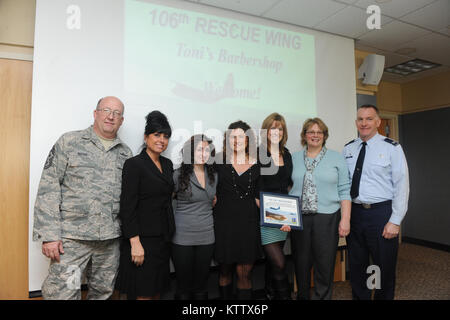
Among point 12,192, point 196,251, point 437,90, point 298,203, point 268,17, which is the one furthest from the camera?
point 437,90

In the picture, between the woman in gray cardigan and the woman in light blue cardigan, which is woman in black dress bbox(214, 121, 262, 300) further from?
the woman in light blue cardigan

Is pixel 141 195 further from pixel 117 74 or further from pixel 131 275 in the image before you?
pixel 117 74

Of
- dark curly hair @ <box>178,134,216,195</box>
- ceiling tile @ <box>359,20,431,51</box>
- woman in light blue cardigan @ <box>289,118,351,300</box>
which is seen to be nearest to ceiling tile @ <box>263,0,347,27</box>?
ceiling tile @ <box>359,20,431,51</box>

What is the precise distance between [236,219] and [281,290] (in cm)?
63

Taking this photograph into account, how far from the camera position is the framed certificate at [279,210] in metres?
1.88

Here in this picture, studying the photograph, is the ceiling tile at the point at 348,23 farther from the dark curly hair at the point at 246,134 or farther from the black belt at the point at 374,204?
the black belt at the point at 374,204

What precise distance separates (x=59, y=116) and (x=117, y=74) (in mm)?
521

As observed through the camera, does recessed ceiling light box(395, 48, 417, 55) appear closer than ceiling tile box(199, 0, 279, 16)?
No

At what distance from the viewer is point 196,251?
5.95 feet

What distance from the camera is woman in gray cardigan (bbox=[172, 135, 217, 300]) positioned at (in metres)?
1.78

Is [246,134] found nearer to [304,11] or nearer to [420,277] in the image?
[304,11]

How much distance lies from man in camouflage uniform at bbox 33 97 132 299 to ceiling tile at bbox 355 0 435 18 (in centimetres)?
230

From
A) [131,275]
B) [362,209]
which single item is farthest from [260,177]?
[131,275]

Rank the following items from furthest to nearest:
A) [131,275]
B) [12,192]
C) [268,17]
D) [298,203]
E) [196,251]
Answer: [268,17] → [12,192] → [298,203] → [196,251] → [131,275]
